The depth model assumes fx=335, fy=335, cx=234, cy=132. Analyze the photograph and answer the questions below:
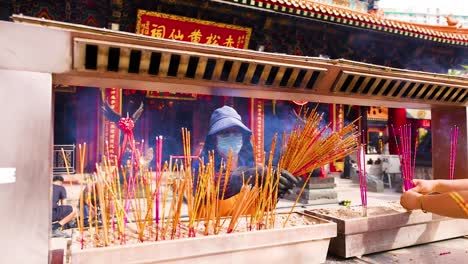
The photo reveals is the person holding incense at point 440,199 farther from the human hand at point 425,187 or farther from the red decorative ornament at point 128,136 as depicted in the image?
the red decorative ornament at point 128,136

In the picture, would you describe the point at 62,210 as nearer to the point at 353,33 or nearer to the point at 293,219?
the point at 293,219

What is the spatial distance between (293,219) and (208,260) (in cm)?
73

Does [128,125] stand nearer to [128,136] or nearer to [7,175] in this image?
[128,136]

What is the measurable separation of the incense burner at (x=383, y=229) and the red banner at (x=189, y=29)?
443cm

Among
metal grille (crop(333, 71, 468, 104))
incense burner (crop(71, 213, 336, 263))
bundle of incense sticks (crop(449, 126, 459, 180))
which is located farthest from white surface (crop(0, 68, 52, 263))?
bundle of incense sticks (crop(449, 126, 459, 180))

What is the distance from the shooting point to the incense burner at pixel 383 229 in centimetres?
191

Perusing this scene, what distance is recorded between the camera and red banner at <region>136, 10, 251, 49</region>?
558cm

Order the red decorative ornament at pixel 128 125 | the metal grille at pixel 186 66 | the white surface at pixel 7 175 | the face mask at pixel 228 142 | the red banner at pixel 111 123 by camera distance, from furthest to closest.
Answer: the red banner at pixel 111 123 → the face mask at pixel 228 142 → the red decorative ornament at pixel 128 125 → the metal grille at pixel 186 66 → the white surface at pixel 7 175

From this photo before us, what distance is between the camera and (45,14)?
5.14 meters

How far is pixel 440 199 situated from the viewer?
154 centimetres

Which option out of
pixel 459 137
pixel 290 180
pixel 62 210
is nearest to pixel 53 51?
pixel 290 180

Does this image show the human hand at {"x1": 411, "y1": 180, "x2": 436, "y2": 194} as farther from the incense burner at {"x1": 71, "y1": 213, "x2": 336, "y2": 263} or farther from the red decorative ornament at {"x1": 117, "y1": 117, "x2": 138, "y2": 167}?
the red decorative ornament at {"x1": 117, "y1": 117, "x2": 138, "y2": 167}

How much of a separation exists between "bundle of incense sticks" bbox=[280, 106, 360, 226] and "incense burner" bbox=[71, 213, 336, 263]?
1.41 ft

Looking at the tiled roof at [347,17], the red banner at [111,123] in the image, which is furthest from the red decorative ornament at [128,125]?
the red banner at [111,123]
